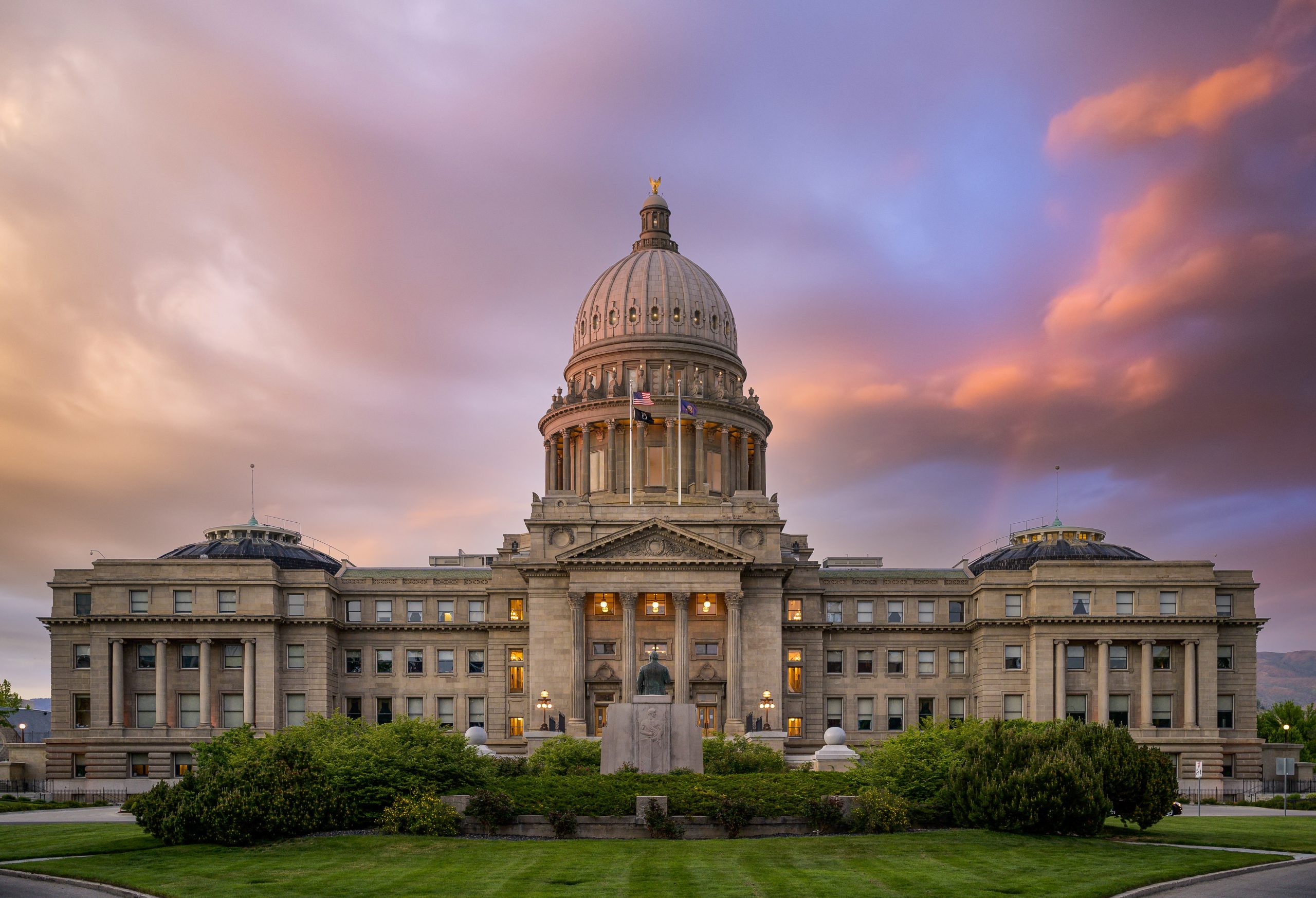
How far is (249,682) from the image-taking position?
95.2 m

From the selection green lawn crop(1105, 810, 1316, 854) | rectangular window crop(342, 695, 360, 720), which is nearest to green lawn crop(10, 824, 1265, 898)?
green lawn crop(1105, 810, 1316, 854)

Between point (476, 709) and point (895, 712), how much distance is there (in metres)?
31.1

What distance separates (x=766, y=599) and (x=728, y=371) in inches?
1243

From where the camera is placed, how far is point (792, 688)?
98125 millimetres

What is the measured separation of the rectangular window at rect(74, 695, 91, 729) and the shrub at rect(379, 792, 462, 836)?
60.1m

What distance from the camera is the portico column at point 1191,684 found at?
95.0 metres

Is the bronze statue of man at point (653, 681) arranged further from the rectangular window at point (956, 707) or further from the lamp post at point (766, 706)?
the rectangular window at point (956, 707)

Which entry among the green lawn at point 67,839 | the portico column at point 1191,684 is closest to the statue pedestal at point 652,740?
the green lawn at point 67,839

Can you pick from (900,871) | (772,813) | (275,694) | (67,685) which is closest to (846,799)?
(772,813)

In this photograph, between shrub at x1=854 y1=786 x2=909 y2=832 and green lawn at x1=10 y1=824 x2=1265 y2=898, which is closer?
green lawn at x1=10 y1=824 x2=1265 y2=898

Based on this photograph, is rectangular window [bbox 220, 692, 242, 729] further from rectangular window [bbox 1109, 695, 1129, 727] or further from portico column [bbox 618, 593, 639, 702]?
rectangular window [bbox 1109, 695, 1129, 727]

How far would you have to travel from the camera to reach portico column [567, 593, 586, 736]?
90.6 meters

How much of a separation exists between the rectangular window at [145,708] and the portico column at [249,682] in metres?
6.60

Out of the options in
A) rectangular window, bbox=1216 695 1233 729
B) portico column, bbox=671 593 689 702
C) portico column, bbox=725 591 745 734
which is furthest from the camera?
rectangular window, bbox=1216 695 1233 729
